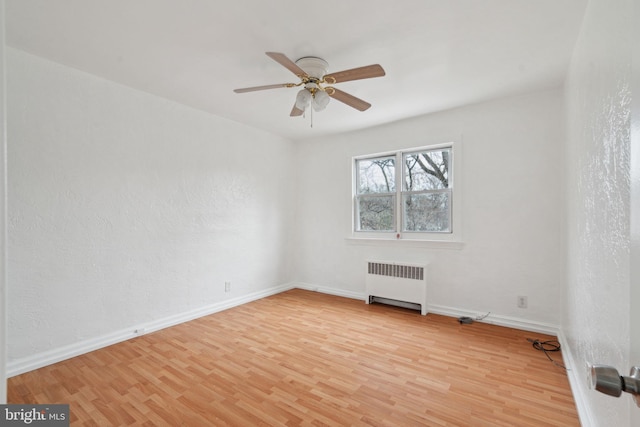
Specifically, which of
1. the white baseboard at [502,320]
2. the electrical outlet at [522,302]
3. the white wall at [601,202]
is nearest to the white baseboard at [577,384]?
the white wall at [601,202]

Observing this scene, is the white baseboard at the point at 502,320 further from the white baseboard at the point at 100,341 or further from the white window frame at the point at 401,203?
the white baseboard at the point at 100,341

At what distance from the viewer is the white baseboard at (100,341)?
2.42m

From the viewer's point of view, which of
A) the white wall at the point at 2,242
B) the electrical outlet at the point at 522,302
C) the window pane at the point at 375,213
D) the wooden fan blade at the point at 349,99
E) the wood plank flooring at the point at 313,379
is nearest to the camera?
the white wall at the point at 2,242

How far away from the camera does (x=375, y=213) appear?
14.9 ft

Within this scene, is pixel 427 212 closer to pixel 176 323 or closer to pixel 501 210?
pixel 501 210

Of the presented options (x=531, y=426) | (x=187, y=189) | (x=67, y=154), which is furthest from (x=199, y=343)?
(x=531, y=426)

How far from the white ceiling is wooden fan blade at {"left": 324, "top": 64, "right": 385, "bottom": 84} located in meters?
0.26

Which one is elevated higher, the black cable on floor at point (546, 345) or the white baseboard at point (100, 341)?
the white baseboard at point (100, 341)

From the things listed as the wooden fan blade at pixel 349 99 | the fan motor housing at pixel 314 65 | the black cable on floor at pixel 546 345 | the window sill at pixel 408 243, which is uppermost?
the fan motor housing at pixel 314 65

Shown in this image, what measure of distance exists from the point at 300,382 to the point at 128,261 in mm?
2157

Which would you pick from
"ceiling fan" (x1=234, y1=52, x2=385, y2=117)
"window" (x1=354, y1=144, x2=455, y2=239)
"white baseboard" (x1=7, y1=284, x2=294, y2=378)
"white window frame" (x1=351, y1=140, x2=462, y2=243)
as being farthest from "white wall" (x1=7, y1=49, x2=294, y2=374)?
"window" (x1=354, y1=144, x2=455, y2=239)

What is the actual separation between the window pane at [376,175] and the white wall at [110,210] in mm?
1737

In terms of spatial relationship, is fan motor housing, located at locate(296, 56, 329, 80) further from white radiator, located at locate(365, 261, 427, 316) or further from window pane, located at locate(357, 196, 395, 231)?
Answer: white radiator, located at locate(365, 261, 427, 316)

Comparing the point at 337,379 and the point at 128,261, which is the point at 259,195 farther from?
the point at 337,379
